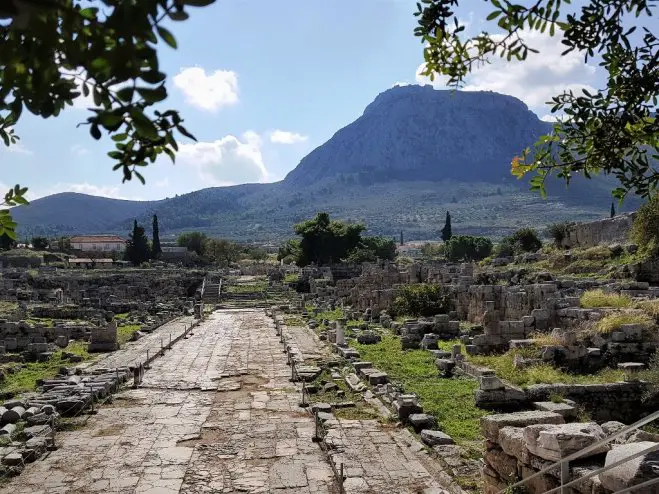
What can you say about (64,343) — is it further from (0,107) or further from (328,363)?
(0,107)

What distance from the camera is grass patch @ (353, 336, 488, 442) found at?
9.45 metres

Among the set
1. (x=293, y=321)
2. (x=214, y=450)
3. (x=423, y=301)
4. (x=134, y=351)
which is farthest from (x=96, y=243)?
(x=214, y=450)

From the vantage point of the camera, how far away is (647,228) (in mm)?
25391

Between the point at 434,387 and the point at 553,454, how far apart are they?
6817 mm

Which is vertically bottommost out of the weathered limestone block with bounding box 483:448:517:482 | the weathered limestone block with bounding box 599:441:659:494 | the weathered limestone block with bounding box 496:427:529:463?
the weathered limestone block with bounding box 483:448:517:482

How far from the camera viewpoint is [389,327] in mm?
24297

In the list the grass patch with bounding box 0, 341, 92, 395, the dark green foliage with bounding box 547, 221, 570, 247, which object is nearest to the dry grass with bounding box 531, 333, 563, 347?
the grass patch with bounding box 0, 341, 92, 395

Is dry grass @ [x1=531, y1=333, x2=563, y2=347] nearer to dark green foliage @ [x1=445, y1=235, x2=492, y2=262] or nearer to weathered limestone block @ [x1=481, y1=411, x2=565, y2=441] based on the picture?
weathered limestone block @ [x1=481, y1=411, x2=565, y2=441]

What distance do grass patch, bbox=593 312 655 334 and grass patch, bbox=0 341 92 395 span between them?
12.4 m

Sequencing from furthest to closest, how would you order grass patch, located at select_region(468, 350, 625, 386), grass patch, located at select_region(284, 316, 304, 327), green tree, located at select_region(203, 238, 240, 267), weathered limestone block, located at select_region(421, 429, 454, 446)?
1. green tree, located at select_region(203, 238, 240, 267)
2. grass patch, located at select_region(284, 316, 304, 327)
3. grass patch, located at select_region(468, 350, 625, 386)
4. weathered limestone block, located at select_region(421, 429, 454, 446)

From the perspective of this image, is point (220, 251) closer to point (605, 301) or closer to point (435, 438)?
point (605, 301)

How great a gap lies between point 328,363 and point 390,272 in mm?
19203

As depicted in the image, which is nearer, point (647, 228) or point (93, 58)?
point (93, 58)

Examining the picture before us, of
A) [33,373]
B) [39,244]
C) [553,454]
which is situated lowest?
[33,373]
